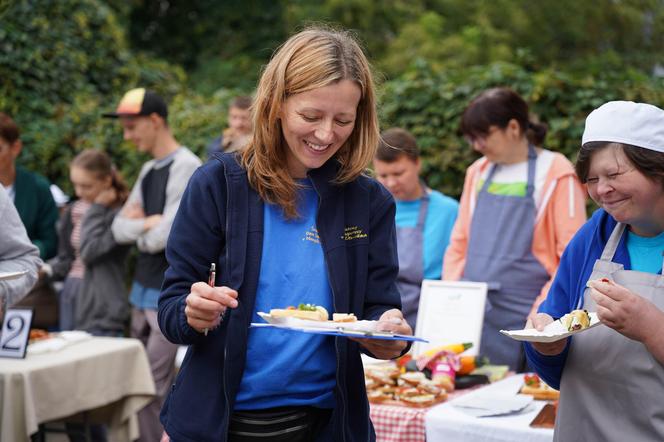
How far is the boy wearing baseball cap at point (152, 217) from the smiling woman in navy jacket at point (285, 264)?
134 inches

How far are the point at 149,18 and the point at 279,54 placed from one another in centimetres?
1913

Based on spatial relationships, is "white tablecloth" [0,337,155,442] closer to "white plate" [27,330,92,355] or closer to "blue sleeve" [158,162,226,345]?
"white plate" [27,330,92,355]

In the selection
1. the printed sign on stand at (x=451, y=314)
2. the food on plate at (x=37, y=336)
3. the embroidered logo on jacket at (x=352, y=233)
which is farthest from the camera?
the food on plate at (x=37, y=336)

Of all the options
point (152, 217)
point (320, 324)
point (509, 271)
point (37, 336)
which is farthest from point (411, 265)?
point (320, 324)

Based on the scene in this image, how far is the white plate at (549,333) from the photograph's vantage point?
2150 millimetres

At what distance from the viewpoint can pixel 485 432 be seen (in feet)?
10.4

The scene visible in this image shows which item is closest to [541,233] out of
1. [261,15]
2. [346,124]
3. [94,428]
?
[346,124]

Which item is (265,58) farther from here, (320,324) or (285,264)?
(320,324)

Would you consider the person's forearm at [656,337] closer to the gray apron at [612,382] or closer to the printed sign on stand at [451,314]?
the gray apron at [612,382]

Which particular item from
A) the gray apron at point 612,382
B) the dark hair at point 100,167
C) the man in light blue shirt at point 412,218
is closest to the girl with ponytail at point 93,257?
the dark hair at point 100,167

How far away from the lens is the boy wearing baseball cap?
5629 millimetres

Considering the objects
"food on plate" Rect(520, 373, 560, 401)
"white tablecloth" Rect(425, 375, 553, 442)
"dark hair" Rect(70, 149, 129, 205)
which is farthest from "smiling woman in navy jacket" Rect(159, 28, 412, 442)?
"dark hair" Rect(70, 149, 129, 205)

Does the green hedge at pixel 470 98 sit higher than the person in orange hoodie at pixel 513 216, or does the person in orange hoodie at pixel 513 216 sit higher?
the green hedge at pixel 470 98

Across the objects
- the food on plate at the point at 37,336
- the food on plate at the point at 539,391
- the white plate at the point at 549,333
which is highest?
the white plate at the point at 549,333
